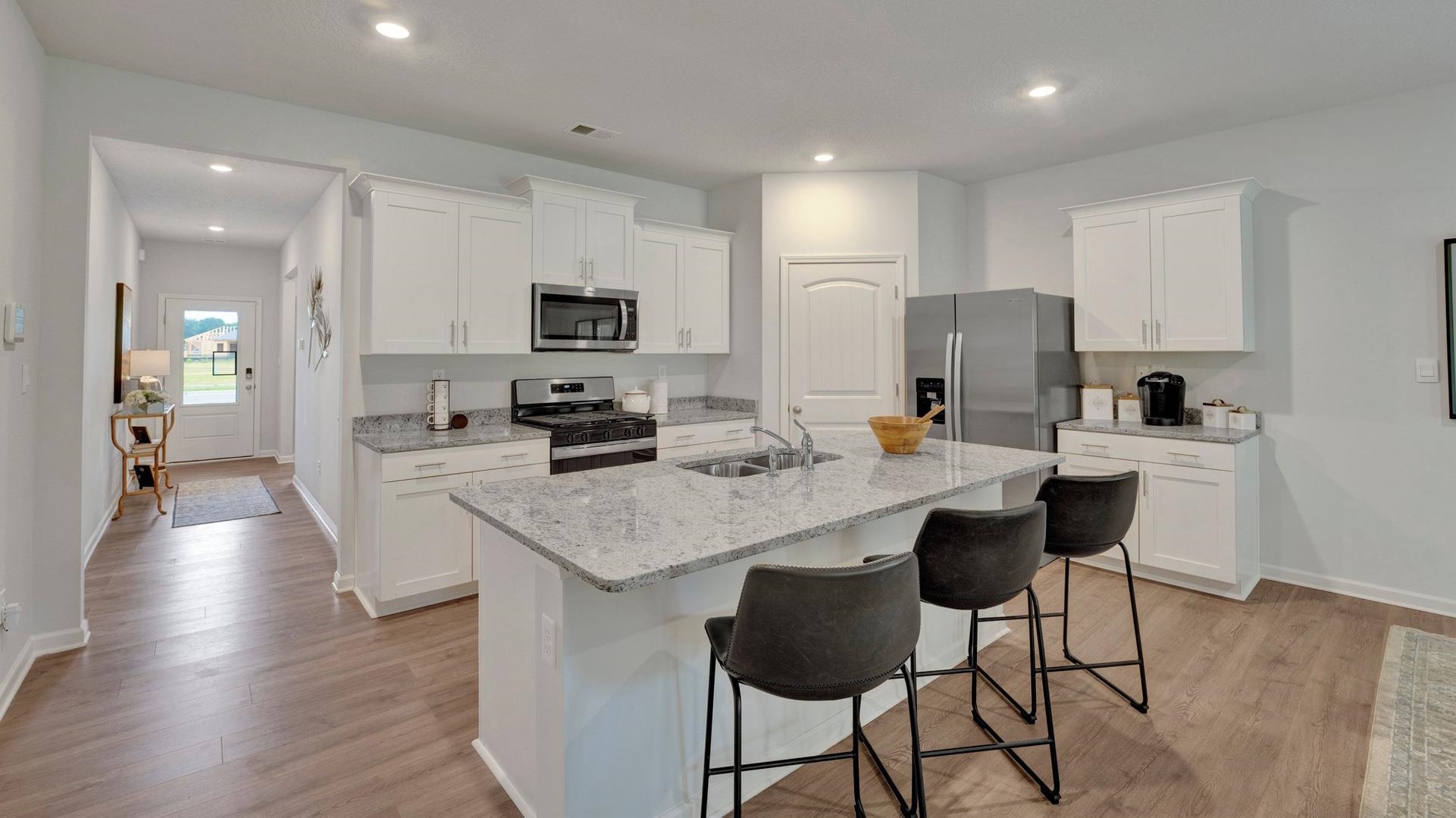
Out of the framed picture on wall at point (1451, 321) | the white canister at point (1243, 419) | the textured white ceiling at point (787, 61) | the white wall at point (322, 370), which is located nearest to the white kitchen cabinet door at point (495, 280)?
the textured white ceiling at point (787, 61)

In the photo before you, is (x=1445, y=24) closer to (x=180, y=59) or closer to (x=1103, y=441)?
(x=1103, y=441)

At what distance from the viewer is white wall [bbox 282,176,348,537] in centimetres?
396

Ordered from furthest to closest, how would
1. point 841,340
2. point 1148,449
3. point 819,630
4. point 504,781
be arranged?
point 841,340 → point 1148,449 → point 504,781 → point 819,630

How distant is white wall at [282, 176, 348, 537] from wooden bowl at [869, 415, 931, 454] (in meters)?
2.94

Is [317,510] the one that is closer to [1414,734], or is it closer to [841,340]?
[841,340]

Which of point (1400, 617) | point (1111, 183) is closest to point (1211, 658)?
point (1400, 617)

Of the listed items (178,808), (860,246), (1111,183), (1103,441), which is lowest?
(178,808)

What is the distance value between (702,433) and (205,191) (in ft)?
14.1

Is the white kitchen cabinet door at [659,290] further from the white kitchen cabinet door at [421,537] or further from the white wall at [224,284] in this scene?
the white wall at [224,284]

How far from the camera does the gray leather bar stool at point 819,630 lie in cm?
141

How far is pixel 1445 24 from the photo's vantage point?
269cm

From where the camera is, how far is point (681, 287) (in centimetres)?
482

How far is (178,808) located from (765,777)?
1.72 metres

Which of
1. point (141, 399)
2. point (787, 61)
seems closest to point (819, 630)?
point (787, 61)
